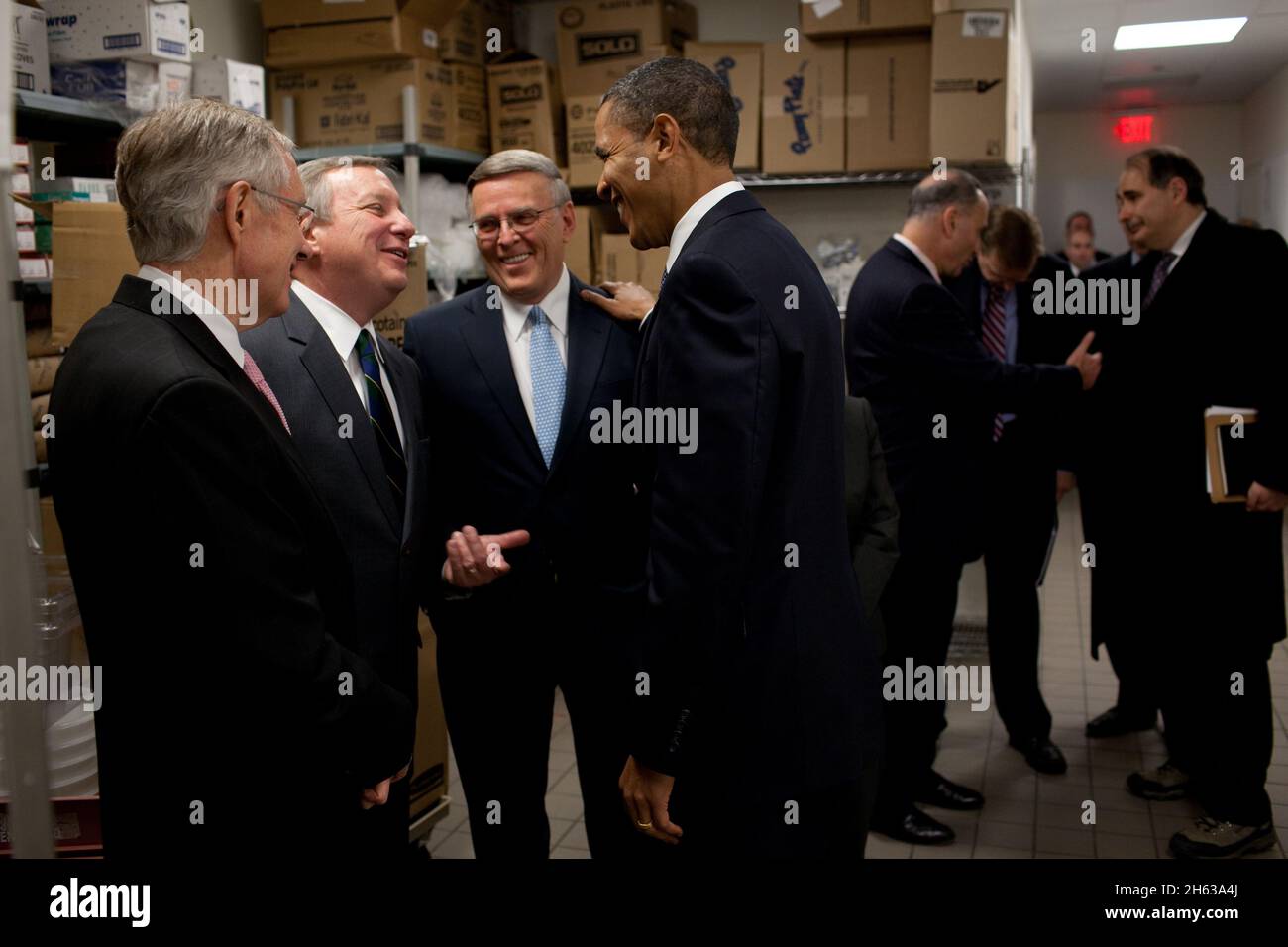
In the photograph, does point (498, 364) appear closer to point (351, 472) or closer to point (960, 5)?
point (351, 472)

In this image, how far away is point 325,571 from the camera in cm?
143

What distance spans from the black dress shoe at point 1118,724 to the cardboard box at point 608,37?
295cm

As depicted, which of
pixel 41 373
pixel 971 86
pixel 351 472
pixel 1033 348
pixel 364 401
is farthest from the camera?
pixel 971 86

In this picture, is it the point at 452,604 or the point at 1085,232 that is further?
the point at 1085,232

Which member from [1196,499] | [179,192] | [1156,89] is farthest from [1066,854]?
[1156,89]

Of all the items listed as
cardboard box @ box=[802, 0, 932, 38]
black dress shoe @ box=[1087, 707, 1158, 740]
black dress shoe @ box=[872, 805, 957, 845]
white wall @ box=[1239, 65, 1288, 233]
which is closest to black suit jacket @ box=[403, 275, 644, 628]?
black dress shoe @ box=[872, 805, 957, 845]

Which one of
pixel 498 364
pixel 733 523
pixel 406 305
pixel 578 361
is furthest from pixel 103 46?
pixel 733 523

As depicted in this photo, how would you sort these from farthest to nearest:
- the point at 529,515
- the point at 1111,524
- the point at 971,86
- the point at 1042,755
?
1. the point at 971,86
2. the point at 1042,755
3. the point at 1111,524
4. the point at 529,515

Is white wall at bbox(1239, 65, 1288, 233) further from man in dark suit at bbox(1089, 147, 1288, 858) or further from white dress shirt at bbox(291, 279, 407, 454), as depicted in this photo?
white dress shirt at bbox(291, 279, 407, 454)

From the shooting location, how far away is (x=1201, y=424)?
2795 millimetres

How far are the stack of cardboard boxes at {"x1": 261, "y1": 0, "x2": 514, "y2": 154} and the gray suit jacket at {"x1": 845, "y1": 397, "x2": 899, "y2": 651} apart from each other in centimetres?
224

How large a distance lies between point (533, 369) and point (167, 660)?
42.0 inches

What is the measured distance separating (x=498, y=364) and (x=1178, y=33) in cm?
719
